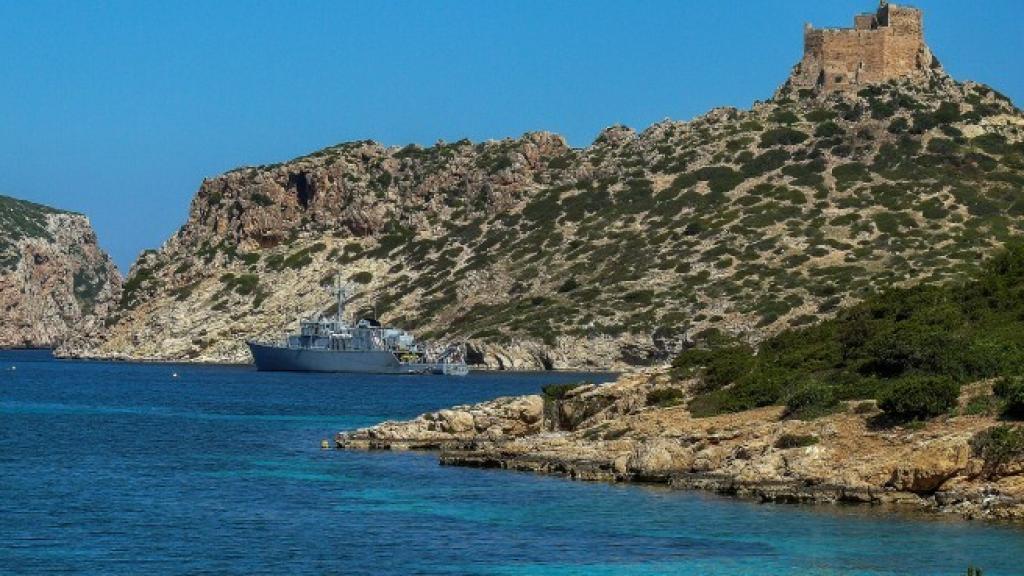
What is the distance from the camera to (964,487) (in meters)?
38.8

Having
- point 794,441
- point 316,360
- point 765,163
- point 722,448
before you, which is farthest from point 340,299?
point 794,441

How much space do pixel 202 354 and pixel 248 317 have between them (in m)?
6.38

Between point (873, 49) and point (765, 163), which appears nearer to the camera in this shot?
point (765, 163)

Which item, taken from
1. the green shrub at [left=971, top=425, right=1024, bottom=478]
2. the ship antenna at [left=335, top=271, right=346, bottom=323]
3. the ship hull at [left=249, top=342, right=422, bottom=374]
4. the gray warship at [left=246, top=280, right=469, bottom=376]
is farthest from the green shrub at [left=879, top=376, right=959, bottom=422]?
the ship antenna at [left=335, top=271, right=346, bottom=323]

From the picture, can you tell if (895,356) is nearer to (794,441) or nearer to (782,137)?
(794,441)

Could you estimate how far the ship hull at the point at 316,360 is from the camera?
14688cm

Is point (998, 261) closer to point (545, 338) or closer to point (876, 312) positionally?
point (876, 312)

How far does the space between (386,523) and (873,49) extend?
433 ft

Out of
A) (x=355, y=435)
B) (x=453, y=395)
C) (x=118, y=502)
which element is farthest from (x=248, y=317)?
(x=118, y=502)

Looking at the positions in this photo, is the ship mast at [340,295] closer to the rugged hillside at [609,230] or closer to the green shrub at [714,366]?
the rugged hillside at [609,230]

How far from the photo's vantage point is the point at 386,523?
39969 mm

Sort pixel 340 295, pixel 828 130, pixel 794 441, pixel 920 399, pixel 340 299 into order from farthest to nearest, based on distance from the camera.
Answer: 1. pixel 828 130
2. pixel 340 295
3. pixel 340 299
4. pixel 794 441
5. pixel 920 399

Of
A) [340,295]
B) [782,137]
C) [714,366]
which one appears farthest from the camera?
[782,137]

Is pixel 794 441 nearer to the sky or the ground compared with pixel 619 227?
nearer to the ground
